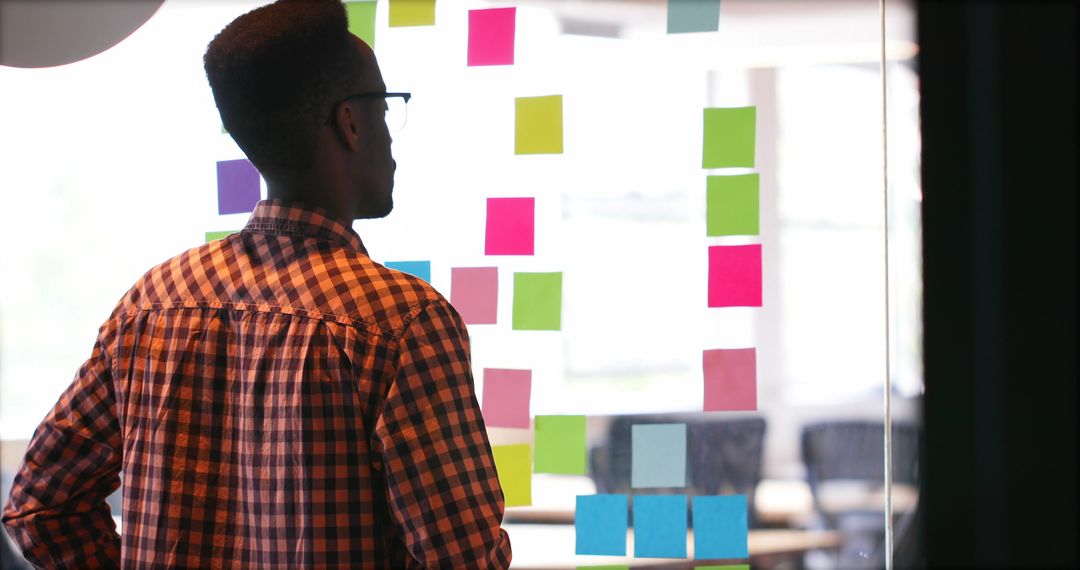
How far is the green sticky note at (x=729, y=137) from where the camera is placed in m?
1.73

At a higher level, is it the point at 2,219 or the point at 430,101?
the point at 430,101

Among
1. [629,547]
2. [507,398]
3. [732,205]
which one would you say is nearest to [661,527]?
[629,547]

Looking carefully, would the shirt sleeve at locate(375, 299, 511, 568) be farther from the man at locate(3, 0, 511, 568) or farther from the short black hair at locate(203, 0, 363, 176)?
the short black hair at locate(203, 0, 363, 176)

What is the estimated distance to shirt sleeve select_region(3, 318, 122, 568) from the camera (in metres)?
1.09

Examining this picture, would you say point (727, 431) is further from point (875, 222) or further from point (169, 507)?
point (169, 507)

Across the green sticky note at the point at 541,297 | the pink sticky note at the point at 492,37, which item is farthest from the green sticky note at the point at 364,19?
the green sticky note at the point at 541,297

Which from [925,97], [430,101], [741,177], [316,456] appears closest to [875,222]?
[741,177]

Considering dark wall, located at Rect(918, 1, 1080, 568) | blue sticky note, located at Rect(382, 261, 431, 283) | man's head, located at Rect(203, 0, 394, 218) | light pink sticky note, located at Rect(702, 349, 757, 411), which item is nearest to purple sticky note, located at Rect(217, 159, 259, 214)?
blue sticky note, located at Rect(382, 261, 431, 283)

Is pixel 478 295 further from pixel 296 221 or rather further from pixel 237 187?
pixel 296 221

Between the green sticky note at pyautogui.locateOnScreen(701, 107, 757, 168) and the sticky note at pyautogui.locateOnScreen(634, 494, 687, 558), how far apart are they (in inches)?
24.2

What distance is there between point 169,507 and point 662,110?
1.12 m

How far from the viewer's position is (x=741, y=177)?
1734 millimetres

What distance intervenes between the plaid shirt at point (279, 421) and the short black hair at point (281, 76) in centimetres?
7

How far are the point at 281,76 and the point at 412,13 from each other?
0.84 m
